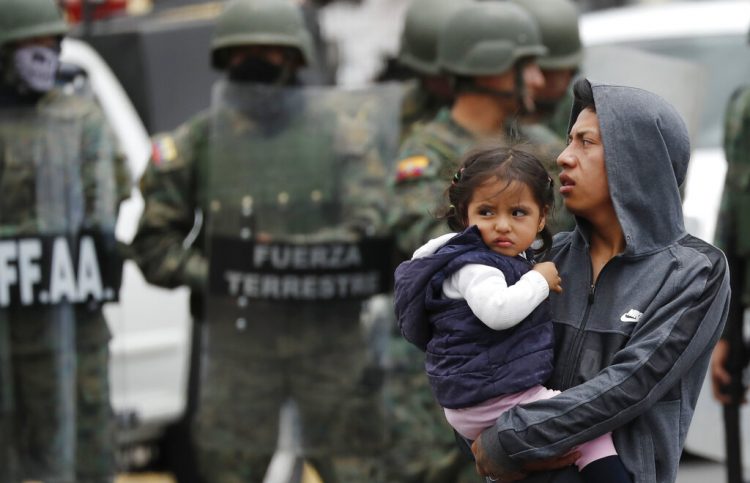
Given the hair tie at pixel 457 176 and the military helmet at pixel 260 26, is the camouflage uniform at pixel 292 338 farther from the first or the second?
the hair tie at pixel 457 176

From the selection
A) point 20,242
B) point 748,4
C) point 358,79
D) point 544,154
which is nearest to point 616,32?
point 748,4

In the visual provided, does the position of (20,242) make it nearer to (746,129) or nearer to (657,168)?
(746,129)

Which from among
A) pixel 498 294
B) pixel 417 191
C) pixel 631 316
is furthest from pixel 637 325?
pixel 417 191

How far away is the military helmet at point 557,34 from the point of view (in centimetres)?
731

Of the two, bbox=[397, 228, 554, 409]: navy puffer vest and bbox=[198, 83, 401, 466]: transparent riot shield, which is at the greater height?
bbox=[397, 228, 554, 409]: navy puffer vest

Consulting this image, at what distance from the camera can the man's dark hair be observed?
3582 millimetres

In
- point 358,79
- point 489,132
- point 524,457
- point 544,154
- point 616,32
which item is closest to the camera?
point 524,457

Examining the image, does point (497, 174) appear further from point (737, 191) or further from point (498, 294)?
point (737, 191)

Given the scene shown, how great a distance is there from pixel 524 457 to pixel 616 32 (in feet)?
18.7

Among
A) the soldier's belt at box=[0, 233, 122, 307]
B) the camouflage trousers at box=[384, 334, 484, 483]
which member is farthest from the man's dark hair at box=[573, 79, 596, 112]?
the soldier's belt at box=[0, 233, 122, 307]

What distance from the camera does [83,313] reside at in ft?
20.1

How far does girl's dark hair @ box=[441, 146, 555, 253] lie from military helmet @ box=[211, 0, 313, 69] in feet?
8.64

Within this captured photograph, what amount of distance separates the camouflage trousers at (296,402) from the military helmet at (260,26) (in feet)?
3.46

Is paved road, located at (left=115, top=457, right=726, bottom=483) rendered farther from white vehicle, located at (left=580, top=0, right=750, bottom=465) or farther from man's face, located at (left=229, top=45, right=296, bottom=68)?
man's face, located at (left=229, top=45, right=296, bottom=68)
